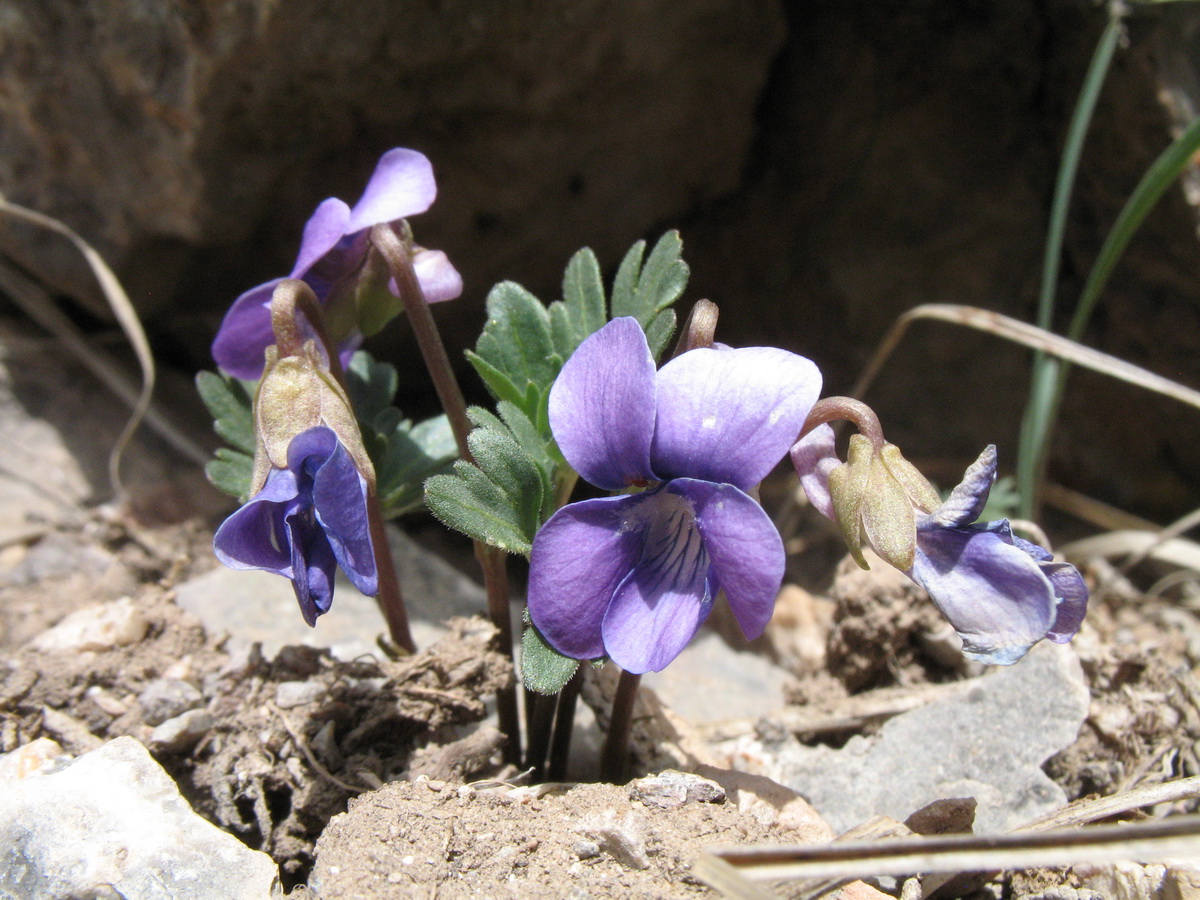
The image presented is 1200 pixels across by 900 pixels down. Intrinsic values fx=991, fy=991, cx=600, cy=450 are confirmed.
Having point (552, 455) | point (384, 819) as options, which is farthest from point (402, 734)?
point (552, 455)

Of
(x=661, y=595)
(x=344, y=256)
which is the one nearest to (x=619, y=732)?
(x=661, y=595)

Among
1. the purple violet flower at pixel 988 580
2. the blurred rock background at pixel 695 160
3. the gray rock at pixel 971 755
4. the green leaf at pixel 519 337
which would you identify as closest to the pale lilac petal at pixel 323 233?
the green leaf at pixel 519 337

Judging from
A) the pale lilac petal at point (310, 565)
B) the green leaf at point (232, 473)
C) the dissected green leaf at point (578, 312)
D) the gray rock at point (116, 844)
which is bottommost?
the gray rock at point (116, 844)

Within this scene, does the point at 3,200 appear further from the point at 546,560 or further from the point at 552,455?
the point at 546,560

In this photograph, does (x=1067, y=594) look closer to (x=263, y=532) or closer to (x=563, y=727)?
(x=563, y=727)

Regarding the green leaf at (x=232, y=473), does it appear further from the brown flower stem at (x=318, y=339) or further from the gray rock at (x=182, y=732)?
the gray rock at (x=182, y=732)

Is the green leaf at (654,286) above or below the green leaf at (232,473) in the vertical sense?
above

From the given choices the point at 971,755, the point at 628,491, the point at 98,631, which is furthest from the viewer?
the point at 98,631
